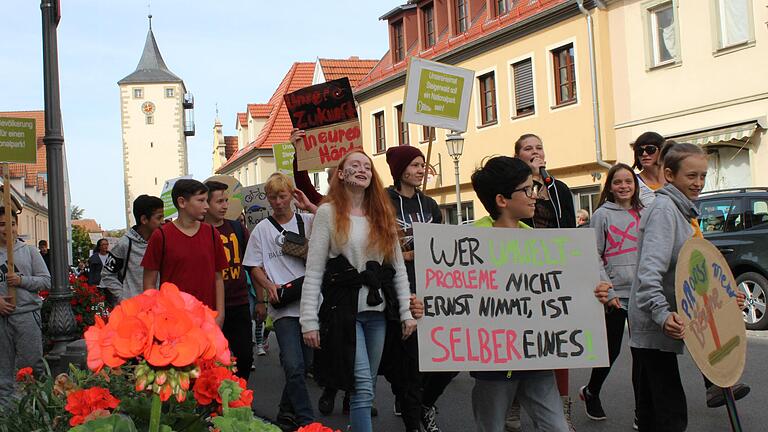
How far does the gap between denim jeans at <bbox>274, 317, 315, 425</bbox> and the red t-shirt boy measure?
0.46 m

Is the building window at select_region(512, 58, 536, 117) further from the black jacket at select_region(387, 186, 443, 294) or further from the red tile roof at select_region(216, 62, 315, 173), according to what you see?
the red tile roof at select_region(216, 62, 315, 173)

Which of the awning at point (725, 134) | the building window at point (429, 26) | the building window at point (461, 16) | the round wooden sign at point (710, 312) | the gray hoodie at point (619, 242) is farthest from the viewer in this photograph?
the building window at point (429, 26)

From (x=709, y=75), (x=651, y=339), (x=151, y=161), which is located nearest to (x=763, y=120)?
(x=709, y=75)

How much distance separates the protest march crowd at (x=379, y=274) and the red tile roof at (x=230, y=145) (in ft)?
258

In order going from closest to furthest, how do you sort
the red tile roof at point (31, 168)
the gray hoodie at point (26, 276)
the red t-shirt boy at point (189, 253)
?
the red t-shirt boy at point (189, 253)
the gray hoodie at point (26, 276)
the red tile roof at point (31, 168)

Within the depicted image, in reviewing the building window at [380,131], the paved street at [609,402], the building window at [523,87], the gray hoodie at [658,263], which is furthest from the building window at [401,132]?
the gray hoodie at [658,263]

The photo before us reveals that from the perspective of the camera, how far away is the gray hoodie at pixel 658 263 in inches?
164

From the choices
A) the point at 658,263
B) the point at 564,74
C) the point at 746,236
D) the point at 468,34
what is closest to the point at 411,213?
the point at 658,263

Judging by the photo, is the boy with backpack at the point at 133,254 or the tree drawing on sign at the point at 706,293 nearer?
the tree drawing on sign at the point at 706,293

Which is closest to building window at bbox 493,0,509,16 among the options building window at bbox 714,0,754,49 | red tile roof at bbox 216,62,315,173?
building window at bbox 714,0,754,49

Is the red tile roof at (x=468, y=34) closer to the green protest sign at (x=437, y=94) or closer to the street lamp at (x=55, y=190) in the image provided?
the green protest sign at (x=437, y=94)

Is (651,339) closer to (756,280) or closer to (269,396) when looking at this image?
(269,396)

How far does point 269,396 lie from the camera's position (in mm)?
8141

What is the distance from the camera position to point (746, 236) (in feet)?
37.9
